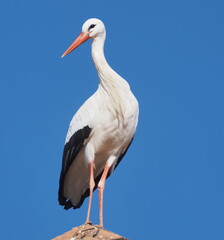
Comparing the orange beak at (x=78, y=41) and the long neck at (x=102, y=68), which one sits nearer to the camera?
the long neck at (x=102, y=68)

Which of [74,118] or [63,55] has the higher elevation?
[63,55]

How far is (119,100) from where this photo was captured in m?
10.1

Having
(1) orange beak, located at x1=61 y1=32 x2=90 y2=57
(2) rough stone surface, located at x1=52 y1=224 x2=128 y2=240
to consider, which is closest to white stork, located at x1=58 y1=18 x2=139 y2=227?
(1) orange beak, located at x1=61 y1=32 x2=90 y2=57

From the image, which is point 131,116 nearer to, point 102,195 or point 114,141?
point 114,141

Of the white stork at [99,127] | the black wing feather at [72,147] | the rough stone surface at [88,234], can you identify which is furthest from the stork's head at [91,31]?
the rough stone surface at [88,234]

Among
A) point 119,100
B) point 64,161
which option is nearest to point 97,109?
Result: point 119,100

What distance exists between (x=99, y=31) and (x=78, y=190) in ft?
8.22

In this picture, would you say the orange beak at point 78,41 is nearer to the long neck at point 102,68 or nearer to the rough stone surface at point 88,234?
the long neck at point 102,68

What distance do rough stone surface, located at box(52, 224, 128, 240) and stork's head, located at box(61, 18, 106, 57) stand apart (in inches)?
114

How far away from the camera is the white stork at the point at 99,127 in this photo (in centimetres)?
1003

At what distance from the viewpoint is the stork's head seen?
10.6 metres

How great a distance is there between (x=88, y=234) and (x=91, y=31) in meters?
3.20

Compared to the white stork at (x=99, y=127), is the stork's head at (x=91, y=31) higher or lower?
higher

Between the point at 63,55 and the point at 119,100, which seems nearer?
the point at 119,100
